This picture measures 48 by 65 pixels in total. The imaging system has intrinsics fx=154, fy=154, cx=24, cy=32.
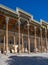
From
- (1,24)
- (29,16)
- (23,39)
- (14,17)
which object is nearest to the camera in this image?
(14,17)

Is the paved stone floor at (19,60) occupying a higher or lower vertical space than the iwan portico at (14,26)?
lower

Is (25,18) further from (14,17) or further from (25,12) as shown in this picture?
(14,17)

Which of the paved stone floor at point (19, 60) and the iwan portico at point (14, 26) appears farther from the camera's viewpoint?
the iwan portico at point (14, 26)

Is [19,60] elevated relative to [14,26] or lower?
lower

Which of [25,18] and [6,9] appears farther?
[25,18]

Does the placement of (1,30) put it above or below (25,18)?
below

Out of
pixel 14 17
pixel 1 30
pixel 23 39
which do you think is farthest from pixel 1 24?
pixel 23 39

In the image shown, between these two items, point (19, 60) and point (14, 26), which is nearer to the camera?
point (19, 60)

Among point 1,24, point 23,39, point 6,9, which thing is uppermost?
point 6,9

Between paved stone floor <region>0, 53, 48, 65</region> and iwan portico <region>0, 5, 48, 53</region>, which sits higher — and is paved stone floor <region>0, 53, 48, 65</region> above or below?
below

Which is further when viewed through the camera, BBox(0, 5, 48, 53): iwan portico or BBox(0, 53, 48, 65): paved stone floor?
BBox(0, 5, 48, 53): iwan portico

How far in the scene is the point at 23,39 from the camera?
2888 centimetres

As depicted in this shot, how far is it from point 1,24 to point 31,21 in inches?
216

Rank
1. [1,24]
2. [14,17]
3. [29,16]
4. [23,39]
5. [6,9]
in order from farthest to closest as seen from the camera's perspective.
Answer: [23,39]
[29,16]
[1,24]
[14,17]
[6,9]
